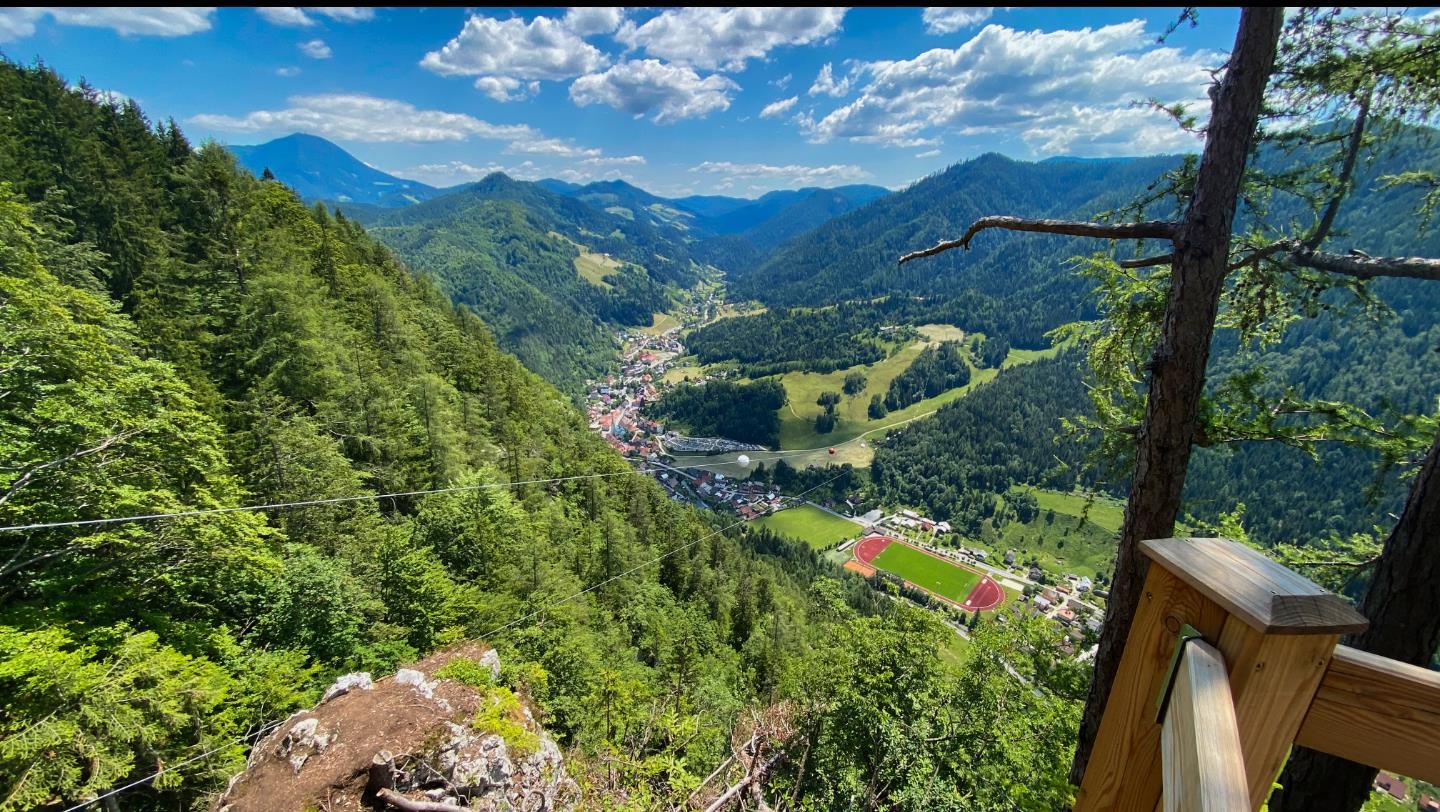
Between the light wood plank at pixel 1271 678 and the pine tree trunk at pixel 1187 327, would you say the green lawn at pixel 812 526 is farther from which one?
the light wood plank at pixel 1271 678

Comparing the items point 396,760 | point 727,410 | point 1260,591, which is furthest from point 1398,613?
point 727,410

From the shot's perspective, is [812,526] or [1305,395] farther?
[1305,395]

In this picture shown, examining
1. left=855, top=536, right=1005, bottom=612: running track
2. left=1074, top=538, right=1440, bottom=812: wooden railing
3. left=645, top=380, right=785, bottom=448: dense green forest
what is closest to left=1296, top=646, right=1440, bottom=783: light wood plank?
left=1074, top=538, right=1440, bottom=812: wooden railing

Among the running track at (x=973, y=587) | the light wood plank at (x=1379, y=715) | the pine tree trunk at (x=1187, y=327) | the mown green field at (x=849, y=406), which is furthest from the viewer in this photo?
the mown green field at (x=849, y=406)

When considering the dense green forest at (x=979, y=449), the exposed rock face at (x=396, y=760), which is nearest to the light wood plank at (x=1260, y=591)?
the exposed rock face at (x=396, y=760)

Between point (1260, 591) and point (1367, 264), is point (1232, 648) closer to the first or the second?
point (1260, 591)

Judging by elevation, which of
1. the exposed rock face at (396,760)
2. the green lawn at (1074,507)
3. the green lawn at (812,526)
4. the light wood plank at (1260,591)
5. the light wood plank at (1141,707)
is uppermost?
the light wood plank at (1260,591)

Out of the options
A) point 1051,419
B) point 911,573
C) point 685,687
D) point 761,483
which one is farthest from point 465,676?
point 1051,419
